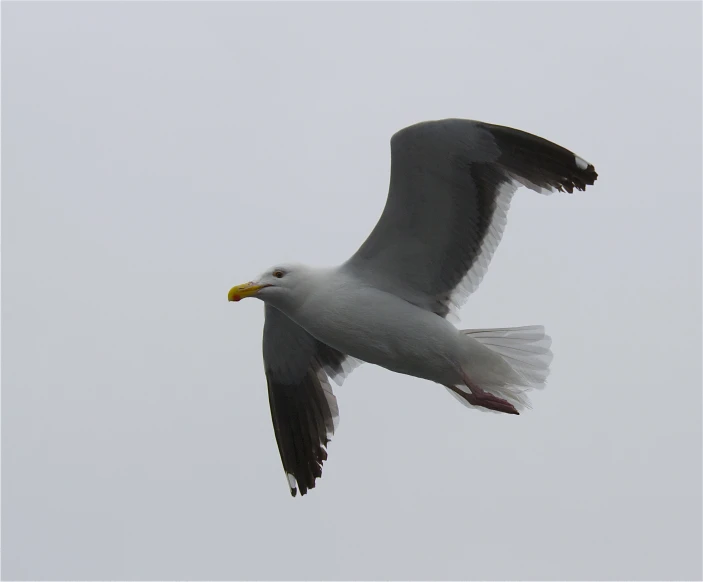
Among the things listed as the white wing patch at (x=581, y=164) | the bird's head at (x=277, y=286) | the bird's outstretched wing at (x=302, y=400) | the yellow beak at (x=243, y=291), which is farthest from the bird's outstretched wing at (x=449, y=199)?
the bird's outstretched wing at (x=302, y=400)

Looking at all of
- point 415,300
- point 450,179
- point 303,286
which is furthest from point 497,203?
point 303,286

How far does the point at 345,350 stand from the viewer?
782 centimetres

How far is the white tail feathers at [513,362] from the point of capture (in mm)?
7930

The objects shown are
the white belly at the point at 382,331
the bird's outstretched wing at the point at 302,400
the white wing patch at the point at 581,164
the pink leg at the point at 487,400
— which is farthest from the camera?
the bird's outstretched wing at the point at 302,400

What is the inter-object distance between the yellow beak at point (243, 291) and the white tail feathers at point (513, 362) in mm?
1400

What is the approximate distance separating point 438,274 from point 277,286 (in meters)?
1.08

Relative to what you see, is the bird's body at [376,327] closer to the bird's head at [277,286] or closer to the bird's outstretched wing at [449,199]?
the bird's head at [277,286]

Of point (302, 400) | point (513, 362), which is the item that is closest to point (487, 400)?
point (513, 362)

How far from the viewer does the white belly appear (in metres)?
7.65

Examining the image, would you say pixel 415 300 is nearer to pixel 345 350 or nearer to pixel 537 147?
pixel 345 350

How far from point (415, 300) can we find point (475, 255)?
50 cm

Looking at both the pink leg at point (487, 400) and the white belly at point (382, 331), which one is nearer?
the white belly at point (382, 331)

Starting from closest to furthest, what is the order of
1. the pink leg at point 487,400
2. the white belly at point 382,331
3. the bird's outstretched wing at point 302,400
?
the white belly at point 382,331
the pink leg at point 487,400
the bird's outstretched wing at point 302,400

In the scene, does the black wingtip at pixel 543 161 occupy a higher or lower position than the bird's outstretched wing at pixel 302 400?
higher
